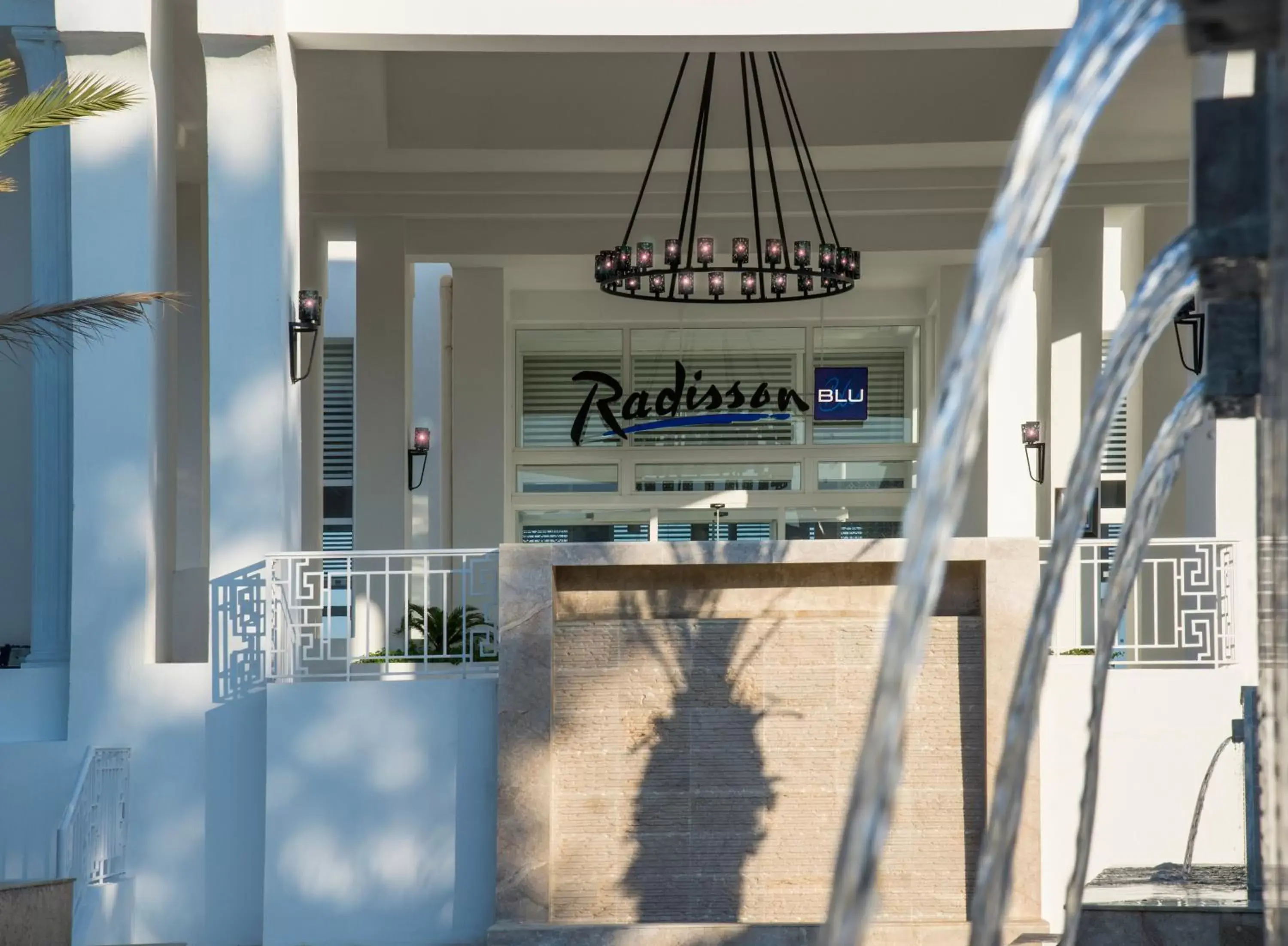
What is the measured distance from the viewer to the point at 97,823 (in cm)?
947

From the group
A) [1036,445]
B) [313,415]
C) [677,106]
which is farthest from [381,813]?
[1036,445]

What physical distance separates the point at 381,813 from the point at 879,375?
12.2m

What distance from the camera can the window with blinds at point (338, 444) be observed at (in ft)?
67.6

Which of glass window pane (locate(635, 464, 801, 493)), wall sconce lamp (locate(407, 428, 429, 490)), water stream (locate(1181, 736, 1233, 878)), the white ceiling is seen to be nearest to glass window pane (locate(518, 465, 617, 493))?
glass window pane (locate(635, 464, 801, 493))

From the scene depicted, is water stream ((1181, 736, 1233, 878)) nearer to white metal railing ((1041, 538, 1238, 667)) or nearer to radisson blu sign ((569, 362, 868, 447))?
white metal railing ((1041, 538, 1238, 667))

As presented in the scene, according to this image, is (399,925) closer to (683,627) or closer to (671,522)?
(683,627)

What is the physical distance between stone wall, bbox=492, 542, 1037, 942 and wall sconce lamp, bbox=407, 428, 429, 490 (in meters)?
7.59

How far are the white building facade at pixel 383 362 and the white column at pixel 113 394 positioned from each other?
20 mm

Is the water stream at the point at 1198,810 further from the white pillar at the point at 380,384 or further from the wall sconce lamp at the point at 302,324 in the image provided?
the white pillar at the point at 380,384

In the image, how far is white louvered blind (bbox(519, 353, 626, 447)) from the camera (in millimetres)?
20344

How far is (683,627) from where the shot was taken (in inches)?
375

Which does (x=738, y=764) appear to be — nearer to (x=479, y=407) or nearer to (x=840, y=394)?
(x=479, y=407)

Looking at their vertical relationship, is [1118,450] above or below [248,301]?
below

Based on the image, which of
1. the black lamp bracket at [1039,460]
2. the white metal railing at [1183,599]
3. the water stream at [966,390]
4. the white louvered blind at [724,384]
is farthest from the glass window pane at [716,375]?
the water stream at [966,390]
